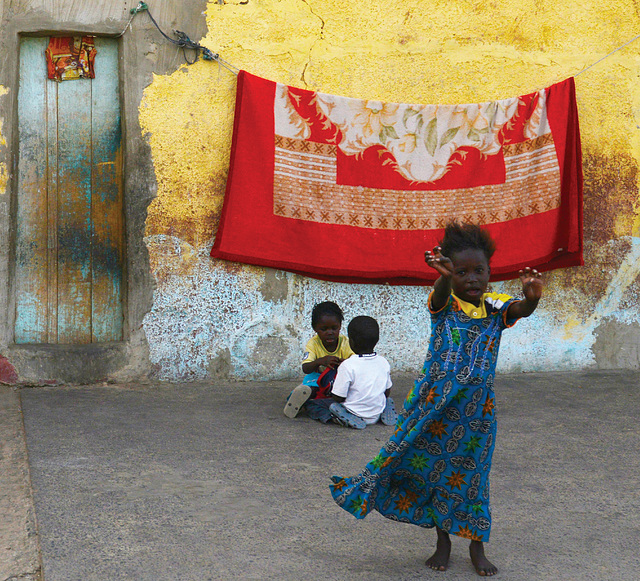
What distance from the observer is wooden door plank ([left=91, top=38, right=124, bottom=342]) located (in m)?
5.35

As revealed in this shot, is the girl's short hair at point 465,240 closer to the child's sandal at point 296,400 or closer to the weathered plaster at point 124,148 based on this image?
the child's sandal at point 296,400

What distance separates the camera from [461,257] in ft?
8.81

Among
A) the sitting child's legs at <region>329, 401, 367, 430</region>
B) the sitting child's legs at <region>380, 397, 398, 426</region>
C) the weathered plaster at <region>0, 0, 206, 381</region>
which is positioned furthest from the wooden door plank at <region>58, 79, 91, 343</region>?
the sitting child's legs at <region>380, 397, 398, 426</region>

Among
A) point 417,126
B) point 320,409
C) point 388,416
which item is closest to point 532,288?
point 388,416

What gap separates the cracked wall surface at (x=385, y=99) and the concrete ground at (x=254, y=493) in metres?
0.63

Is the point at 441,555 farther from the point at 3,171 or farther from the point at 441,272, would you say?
the point at 3,171

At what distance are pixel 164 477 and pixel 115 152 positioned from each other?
272 centimetres

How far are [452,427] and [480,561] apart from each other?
444 mm

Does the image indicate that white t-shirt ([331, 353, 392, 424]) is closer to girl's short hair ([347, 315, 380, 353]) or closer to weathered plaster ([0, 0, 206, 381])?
girl's short hair ([347, 315, 380, 353])

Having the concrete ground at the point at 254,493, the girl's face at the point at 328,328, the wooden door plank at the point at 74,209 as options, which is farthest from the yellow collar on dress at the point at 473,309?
the wooden door plank at the point at 74,209

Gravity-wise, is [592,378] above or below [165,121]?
below

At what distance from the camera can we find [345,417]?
4391 millimetres

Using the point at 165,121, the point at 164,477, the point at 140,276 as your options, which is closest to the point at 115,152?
the point at 165,121

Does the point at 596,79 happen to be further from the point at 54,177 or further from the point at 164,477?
the point at 164,477
